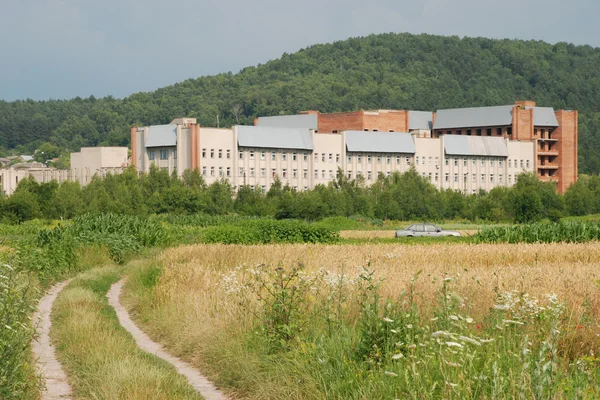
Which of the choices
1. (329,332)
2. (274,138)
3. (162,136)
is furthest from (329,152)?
(329,332)

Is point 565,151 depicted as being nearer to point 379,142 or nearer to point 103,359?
point 379,142

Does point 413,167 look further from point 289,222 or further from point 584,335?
point 584,335

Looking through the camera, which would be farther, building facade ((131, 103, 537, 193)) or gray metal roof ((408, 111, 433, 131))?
gray metal roof ((408, 111, 433, 131))

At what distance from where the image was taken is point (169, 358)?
1605 cm

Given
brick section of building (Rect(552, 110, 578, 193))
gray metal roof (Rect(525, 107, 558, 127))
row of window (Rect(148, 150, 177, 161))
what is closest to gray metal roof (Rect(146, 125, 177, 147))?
row of window (Rect(148, 150, 177, 161))

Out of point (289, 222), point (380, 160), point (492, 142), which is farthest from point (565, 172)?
point (289, 222)

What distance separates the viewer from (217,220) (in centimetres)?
7562

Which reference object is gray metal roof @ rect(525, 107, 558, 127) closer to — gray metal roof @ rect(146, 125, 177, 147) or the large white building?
the large white building

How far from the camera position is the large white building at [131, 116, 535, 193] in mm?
117375

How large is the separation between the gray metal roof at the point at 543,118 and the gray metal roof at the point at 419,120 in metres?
16.1

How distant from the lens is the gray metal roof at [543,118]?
145750 mm

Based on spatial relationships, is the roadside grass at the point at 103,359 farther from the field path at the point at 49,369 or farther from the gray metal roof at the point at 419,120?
the gray metal roof at the point at 419,120

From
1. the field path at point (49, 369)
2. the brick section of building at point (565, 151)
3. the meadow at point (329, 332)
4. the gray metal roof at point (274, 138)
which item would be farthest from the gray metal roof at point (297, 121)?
the field path at point (49, 369)

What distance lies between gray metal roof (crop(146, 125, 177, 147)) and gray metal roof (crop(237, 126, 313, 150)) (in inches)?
334
